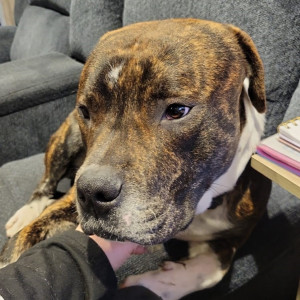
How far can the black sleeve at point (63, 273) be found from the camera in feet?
2.80

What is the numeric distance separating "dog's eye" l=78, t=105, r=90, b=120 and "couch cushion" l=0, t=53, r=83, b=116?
3.03ft

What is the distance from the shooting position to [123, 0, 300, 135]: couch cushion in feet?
3.89

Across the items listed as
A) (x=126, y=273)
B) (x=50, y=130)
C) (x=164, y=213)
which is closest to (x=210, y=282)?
(x=126, y=273)

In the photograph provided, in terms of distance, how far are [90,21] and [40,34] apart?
0.86 metres

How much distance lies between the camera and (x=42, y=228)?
1.28 metres

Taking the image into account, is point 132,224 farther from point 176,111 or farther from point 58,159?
point 58,159

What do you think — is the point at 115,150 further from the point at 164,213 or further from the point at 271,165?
the point at 271,165

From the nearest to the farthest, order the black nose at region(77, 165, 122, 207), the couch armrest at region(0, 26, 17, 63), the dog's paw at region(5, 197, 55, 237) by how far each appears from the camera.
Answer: the black nose at region(77, 165, 122, 207) < the dog's paw at region(5, 197, 55, 237) < the couch armrest at region(0, 26, 17, 63)

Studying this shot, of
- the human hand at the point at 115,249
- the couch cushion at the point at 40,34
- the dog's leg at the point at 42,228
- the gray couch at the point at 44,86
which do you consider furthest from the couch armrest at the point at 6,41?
the human hand at the point at 115,249

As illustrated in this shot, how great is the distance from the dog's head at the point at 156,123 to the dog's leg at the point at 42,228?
38 cm

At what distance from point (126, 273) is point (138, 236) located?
29cm

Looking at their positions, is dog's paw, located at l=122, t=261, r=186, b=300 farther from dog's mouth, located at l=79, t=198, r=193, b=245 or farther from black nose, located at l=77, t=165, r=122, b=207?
black nose, located at l=77, t=165, r=122, b=207

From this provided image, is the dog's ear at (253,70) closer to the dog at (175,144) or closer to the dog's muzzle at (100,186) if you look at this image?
the dog at (175,144)

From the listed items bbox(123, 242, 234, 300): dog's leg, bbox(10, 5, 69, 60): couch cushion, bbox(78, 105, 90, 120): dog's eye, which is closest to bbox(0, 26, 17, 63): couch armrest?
bbox(10, 5, 69, 60): couch cushion
